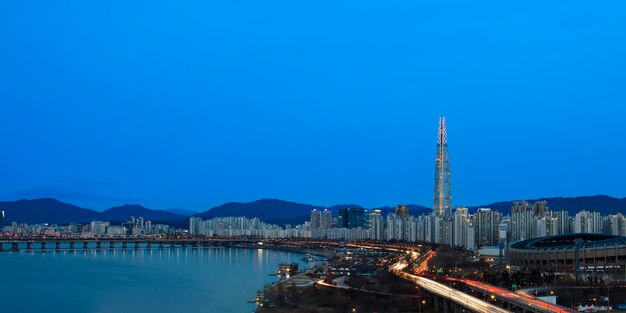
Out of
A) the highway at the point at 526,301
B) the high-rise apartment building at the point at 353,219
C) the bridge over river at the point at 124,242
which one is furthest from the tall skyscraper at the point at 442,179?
the highway at the point at 526,301

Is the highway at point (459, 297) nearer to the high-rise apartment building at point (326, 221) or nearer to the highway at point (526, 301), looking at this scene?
the highway at point (526, 301)

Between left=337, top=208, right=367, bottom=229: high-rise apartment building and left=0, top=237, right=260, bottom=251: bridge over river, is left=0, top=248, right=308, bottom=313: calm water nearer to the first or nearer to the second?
left=0, top=237, right=260, bottom=251: bridge over river

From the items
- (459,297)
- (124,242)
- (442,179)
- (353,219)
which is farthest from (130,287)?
(353,219)

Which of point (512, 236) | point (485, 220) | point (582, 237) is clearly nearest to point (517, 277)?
point (582, 237)

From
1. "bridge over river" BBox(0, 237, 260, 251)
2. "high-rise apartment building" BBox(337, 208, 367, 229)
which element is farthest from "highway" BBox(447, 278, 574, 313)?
"high-rise apartment building" BBox(337, 208, 367, 229)

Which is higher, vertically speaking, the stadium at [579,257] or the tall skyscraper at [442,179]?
the tall skyscraper at [442,179]

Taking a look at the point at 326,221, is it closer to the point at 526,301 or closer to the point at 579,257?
the point at 579,257
